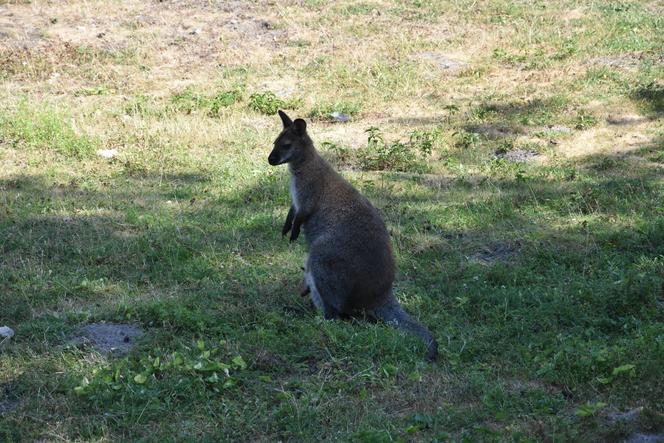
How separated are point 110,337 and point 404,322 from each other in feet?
7.10

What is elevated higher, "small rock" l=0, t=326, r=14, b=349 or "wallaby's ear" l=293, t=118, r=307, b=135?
"wallaby's ear" l=293, t=118, r=307, b=135

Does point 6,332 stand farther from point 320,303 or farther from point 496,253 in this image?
point 496,253

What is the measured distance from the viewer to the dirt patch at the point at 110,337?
21.7ft

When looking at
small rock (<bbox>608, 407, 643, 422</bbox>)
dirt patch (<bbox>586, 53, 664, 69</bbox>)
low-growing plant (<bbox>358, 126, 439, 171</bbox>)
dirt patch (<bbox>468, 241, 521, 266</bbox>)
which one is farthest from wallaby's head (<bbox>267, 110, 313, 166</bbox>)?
dirt patch (<bbox>586, 53, 664, 69</bbox>)

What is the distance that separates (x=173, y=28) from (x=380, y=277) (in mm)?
10613

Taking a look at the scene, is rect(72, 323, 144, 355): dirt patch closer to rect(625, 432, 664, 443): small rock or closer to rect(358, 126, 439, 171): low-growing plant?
rect(625, 432, 664, 443): small rock

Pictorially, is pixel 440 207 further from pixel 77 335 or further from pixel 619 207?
pixel 77 335

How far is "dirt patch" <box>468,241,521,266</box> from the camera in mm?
8469

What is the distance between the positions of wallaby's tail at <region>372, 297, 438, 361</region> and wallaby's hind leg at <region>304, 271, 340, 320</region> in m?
0.33

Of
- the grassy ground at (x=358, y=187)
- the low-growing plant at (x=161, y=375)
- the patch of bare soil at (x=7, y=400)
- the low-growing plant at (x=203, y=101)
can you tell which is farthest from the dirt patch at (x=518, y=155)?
the patch of bare soil at (x=7, y=400)

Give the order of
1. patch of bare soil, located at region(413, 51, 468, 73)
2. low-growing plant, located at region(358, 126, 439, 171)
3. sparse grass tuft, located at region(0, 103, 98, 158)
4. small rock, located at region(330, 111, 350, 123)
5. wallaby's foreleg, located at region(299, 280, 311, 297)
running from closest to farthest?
wallaby's foreleg, located at region(299, 280, 311, 297), low-growing plant, located at region(358, 126, 439, 171), sparse grass tuft, located at region(0, 103, 98, 158), small rock, located at region(330, 111, 350, 123), patch of bare soil, located at region(413, 51, 468, 73)

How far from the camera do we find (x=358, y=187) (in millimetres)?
10469

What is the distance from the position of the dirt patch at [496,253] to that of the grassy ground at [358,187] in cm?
3

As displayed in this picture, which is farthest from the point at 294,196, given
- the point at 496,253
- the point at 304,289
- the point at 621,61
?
the point at 621,61
